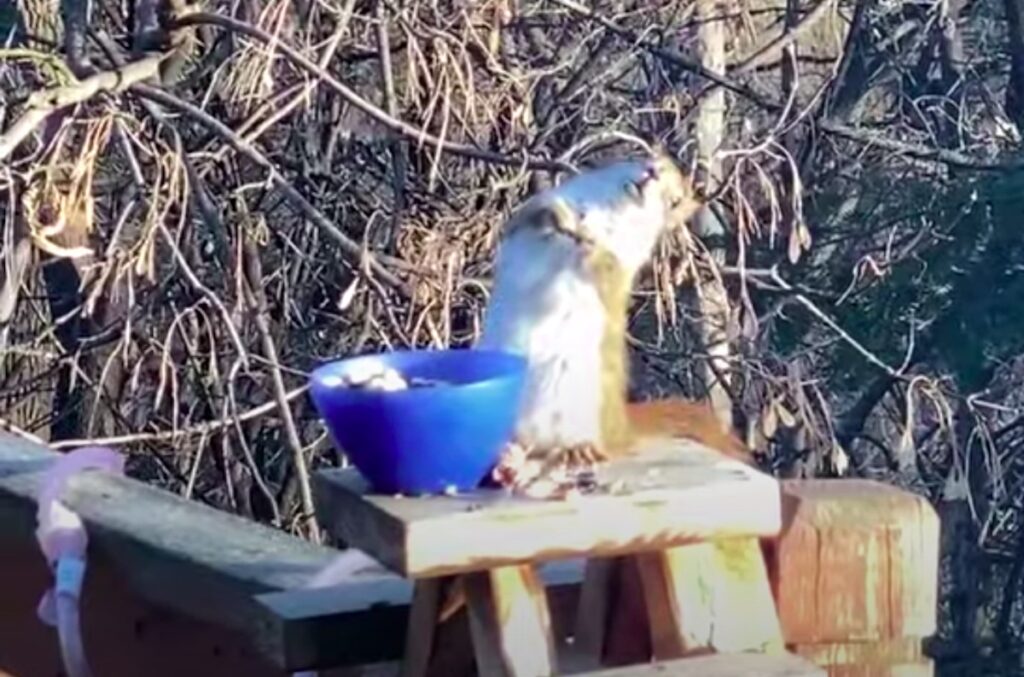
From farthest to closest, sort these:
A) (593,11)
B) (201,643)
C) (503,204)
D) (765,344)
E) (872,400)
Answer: (872,400)
(765,344)
(593,11)
(503,204)
(201,643)

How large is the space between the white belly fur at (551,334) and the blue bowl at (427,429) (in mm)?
44

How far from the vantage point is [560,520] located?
3.47ft

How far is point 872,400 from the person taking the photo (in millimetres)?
4113

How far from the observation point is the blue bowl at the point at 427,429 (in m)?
1.10

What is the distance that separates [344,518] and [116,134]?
195 centimetres

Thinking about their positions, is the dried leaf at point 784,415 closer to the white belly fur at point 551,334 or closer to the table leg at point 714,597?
the white belly fur at point 551,334

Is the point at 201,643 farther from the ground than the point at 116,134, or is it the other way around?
the point at 116,134

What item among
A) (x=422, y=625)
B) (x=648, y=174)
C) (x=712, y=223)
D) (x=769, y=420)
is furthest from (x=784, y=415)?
(x=422, y=625)

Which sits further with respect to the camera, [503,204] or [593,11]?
[593,11]

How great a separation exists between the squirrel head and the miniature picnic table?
16cm

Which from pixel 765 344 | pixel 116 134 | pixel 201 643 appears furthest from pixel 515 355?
pixel 765 344

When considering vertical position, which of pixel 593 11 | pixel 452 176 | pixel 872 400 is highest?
pixel 593 11

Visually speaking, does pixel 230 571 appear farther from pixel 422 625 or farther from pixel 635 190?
pixel 635 190

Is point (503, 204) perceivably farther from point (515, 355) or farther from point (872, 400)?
point (515, 355)
